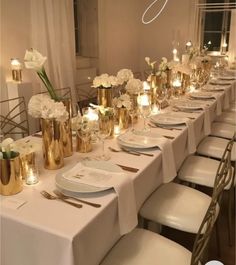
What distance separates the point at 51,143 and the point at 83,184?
291mm

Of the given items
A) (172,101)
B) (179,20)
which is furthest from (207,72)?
(179,20)

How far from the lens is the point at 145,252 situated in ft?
4.43

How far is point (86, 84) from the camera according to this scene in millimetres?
5531

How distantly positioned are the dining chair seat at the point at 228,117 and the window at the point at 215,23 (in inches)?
128

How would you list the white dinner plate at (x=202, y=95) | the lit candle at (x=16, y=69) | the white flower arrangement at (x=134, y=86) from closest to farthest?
the white flower arrangement at (x=134, y=86) < the white dinner plate at (x=202, y=95) < the lit candle at (x=16, y=69)

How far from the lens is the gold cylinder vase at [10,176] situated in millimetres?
1215

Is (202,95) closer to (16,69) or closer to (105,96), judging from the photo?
(105,96)

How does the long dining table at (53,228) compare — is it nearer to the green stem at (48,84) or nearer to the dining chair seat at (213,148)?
the green stem at (48,84)

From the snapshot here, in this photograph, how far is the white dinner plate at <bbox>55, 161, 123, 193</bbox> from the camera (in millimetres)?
1230

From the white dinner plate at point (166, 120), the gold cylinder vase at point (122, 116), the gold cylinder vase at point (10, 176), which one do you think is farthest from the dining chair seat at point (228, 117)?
the gold cylinder vase at point (10, 176)

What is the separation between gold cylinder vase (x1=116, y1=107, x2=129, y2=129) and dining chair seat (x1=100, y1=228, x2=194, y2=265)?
0.79 m

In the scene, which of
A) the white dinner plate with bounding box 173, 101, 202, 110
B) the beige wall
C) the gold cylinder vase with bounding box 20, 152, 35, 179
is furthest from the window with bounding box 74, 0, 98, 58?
the gold cylinder vase with bounding box 20, 152, 35, 179

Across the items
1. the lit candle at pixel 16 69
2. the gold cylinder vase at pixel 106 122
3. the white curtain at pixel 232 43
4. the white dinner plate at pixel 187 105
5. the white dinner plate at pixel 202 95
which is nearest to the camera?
the gold cylinder vase at pixel 106 122

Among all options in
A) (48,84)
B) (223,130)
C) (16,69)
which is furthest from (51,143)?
(16,69)
